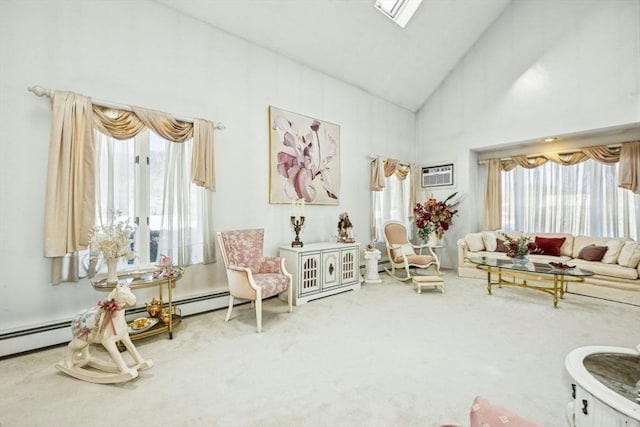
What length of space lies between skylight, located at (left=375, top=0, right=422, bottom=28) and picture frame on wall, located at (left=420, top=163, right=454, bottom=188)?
2.84 m

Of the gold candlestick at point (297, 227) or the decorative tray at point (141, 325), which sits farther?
the gold candlestick at point (297, 227)

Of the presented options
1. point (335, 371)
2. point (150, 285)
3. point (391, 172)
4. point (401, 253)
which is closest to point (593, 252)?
point (401, 253)

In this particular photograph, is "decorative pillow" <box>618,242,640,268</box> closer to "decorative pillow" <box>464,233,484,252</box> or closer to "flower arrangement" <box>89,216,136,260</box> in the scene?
"decorative pillow" <box>464,233,484,252</box>

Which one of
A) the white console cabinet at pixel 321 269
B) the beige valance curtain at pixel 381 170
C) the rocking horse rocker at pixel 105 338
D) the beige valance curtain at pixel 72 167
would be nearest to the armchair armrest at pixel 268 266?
the white console cabinet at pixel 321 269

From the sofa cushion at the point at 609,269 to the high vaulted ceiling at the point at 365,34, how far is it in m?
4.13

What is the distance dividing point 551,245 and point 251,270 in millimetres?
4807

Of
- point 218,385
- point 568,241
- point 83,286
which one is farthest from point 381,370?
point 568,241

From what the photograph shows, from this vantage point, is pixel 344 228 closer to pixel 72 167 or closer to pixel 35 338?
pixel 72 167

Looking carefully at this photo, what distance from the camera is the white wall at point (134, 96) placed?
2449 millimetres

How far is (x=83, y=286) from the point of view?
8.98 feet

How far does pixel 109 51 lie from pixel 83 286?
7.62 feet

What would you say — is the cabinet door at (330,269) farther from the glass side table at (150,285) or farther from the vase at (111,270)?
the vase at (111,270)

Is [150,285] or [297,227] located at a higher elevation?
[297,227]

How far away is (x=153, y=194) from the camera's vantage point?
313cm
